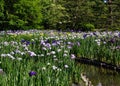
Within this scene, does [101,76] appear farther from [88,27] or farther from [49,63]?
[88,27]

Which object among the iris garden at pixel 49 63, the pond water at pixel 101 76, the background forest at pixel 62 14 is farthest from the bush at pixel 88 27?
the pond water at pixel 101 76

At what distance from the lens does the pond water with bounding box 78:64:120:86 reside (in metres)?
9.47

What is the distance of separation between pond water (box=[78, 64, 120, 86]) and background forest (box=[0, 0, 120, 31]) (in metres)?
16.2

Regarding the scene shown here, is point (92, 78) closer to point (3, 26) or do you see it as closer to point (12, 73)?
point (12, 73)

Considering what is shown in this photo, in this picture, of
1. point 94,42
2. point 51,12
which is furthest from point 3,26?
point 94,42

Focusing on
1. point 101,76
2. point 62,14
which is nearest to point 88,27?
point 62,14

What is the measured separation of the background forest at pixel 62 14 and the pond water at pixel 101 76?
16160mm

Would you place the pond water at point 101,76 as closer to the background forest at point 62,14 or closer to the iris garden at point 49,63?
the iris garden at point 49,63

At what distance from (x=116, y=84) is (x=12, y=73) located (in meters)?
3.39

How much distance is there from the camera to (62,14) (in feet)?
102

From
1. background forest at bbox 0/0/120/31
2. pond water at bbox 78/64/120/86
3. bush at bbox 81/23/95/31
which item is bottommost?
bush at bbox 81/23/95/31

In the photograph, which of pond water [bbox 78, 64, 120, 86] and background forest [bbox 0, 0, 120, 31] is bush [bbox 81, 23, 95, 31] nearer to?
background forest [bbox 0, 0, 120, 31]

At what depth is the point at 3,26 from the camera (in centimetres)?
2856

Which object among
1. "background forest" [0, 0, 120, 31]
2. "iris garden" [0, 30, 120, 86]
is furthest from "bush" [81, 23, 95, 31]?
"iris garden" [0, 30, 120, 86]
